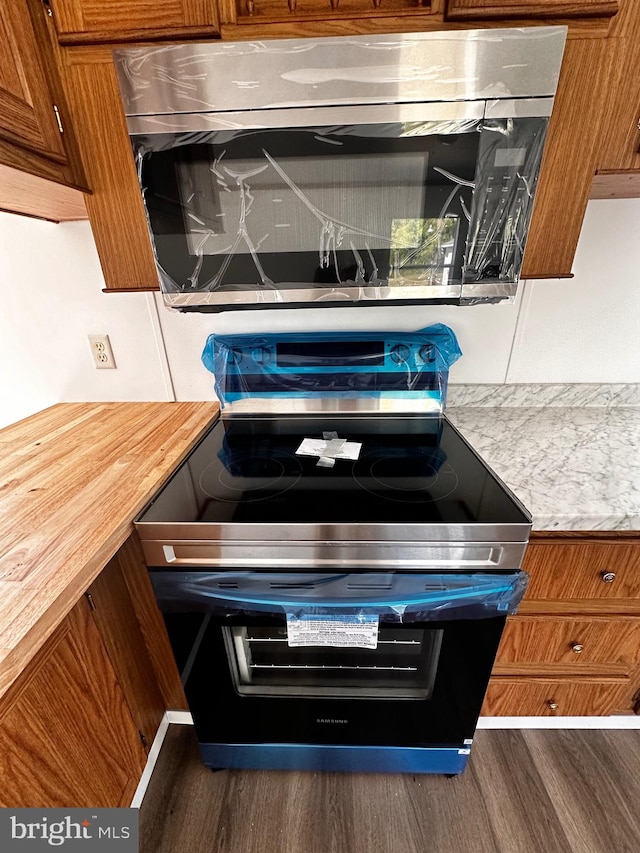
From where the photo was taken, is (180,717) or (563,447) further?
(180,717)

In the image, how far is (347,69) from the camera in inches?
26.4

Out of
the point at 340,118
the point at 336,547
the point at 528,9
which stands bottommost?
the point at 336,547

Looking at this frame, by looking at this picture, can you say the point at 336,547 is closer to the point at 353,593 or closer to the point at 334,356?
the point at 353,593

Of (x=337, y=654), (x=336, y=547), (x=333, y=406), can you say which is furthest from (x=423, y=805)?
(x=333, y=406)

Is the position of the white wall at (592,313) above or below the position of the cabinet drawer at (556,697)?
above

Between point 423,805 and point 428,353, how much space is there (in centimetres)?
124

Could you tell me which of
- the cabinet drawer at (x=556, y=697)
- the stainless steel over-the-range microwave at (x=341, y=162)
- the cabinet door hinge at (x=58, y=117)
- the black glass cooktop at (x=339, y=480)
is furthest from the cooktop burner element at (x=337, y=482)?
the cabinet door hinge at (x=58, y=117)

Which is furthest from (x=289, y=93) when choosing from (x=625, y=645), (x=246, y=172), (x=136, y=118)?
(x=625, y=645)

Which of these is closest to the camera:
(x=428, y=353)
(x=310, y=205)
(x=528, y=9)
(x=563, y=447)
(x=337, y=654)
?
(x=528, y=9)

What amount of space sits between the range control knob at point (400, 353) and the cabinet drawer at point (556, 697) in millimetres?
917

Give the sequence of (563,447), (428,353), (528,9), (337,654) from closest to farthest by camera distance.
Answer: (528,9), (337,654), (563,447), (428,353)

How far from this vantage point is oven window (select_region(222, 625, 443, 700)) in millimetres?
863

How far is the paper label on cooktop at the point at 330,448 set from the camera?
0.97m

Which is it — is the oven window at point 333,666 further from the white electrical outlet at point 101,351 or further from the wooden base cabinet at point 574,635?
the white electrical outlet at point 101,351
